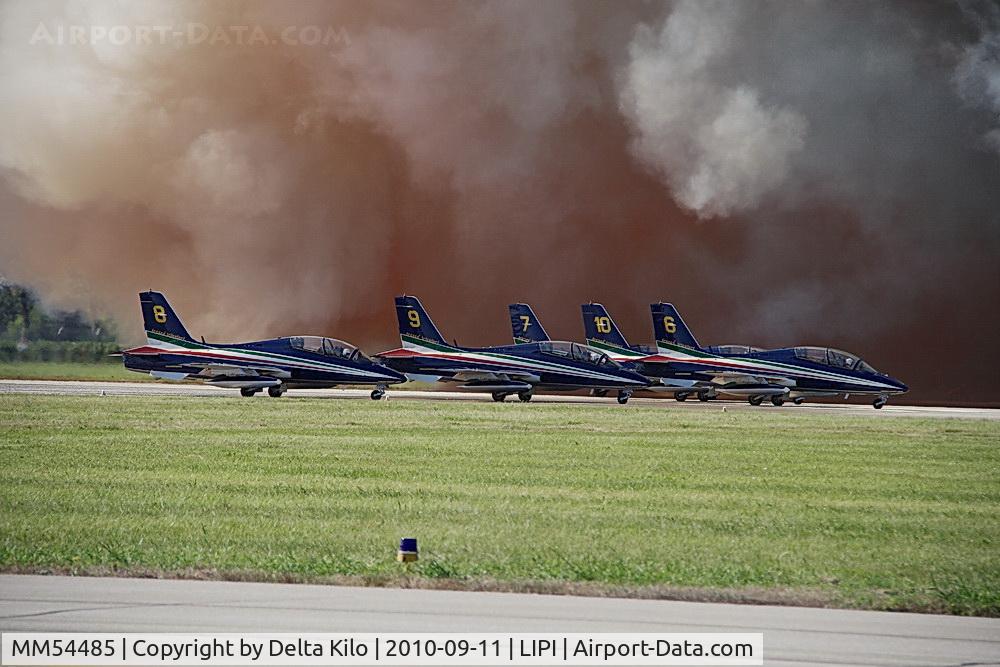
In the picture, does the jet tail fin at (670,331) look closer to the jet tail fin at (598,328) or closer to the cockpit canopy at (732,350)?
the cockpit canopy at (732,350)

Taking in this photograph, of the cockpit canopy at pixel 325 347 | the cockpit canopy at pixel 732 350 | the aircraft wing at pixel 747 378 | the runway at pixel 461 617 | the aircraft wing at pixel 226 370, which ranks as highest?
the cockpit canopy at pixel 732 350

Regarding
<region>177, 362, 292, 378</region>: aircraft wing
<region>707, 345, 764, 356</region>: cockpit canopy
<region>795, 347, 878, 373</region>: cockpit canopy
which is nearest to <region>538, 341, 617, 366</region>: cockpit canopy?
<region>707, 345, 764, 356</region>: cockpit canopy

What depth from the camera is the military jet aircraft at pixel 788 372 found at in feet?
197

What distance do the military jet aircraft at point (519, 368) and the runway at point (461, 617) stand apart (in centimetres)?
4555

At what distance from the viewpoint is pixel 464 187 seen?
79.4m

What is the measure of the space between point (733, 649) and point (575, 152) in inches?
2688

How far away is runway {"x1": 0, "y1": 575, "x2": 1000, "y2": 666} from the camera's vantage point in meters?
11.2

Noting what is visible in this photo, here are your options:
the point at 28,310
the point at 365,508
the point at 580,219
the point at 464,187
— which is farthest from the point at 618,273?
the point at 365,508

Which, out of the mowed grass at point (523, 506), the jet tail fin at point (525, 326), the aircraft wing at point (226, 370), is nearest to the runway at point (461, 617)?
the mowed grass at point (523, 506)

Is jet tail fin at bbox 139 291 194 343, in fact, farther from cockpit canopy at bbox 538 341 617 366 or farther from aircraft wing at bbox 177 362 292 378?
cockpit canopy at bbox 538 341 617 366

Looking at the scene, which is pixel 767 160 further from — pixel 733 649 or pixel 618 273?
pixel 733 649

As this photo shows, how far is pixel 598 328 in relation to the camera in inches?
2766

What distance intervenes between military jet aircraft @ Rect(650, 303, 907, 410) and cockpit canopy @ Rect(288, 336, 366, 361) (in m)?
15.0

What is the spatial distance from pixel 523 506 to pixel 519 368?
3897 centimetres
